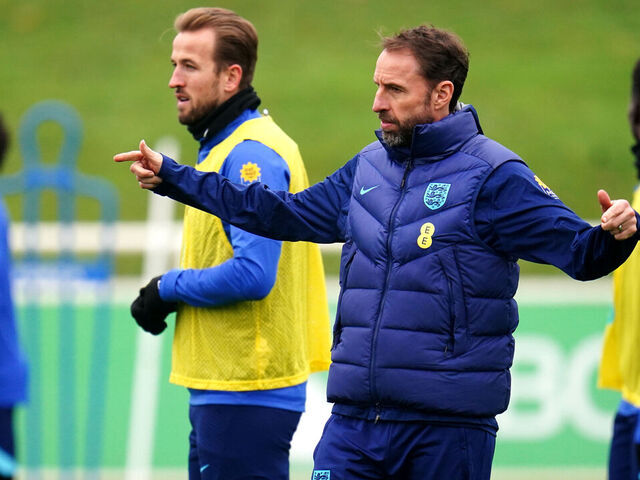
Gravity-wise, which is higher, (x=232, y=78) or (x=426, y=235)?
(x=232, y=78)

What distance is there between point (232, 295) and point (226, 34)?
3.12ft

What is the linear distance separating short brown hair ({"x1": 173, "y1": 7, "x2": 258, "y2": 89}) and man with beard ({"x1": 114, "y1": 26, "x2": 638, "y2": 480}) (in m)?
0.83

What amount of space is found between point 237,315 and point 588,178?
907cm

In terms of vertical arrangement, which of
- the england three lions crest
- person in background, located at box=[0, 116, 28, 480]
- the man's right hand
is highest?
the man's right hand

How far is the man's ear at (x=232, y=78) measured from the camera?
4.07 meters

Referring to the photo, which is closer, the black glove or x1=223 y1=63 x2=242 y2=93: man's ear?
the black glove

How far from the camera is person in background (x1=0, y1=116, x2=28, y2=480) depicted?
4.28m

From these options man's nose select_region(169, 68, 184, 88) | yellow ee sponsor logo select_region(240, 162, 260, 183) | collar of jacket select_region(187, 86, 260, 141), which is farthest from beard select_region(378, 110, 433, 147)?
man's nose select_region(169, 68, 184, 88)

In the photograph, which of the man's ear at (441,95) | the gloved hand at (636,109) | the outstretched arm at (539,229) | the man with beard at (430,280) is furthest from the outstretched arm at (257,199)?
the gloved hand at (636,109)

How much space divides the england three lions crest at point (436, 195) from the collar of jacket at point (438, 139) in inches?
4.0

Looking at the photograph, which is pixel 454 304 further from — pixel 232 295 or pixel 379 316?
pixel 232 295

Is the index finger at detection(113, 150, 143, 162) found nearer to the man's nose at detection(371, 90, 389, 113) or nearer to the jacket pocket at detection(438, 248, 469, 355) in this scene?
the man's nose at detection(371, 90, 389, 113)

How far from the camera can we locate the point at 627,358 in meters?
4.30

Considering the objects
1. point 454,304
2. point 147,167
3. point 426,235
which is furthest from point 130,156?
point 454,304
